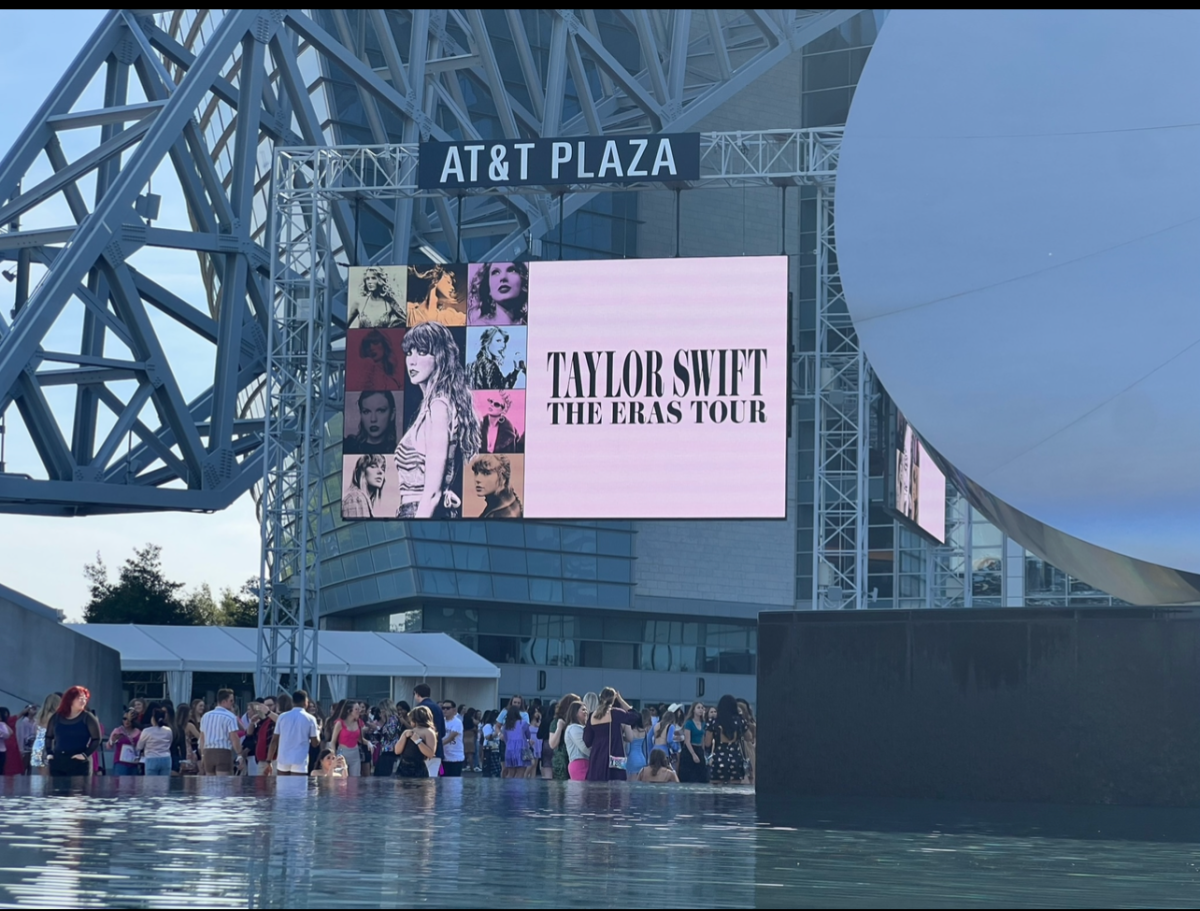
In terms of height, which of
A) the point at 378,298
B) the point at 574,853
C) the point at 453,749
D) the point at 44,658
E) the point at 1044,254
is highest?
the point at 378,298

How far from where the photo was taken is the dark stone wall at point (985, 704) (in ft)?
37.7

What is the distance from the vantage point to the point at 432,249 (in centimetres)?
3966

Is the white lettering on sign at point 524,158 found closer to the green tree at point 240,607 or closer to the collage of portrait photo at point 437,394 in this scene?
the collage of portrait photo at point 437,394

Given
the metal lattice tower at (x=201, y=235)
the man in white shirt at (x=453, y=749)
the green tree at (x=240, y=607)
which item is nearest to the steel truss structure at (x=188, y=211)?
the metal lattice tower at (x=201, y=235)

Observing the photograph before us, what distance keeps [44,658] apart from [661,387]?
10832 mm

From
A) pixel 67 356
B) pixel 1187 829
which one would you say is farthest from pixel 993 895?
pixel 67 356

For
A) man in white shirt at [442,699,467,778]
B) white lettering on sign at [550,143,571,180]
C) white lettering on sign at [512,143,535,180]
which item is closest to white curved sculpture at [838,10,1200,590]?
man in white shirt at [442,699,467,778]

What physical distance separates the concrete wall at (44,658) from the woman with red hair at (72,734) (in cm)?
994

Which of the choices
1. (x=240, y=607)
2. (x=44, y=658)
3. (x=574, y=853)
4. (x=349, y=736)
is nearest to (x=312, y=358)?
(x=44, y=658)

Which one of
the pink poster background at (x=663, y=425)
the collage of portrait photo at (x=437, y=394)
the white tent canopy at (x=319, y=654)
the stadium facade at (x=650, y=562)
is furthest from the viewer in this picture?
the stadium facade at (x=650, y=562)

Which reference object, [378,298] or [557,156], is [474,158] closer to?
[557,156]

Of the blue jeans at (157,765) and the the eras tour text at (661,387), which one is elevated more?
the the eras tour text at (661,387)

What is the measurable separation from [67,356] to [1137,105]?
21.0 meters

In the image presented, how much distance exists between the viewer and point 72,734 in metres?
15.5
